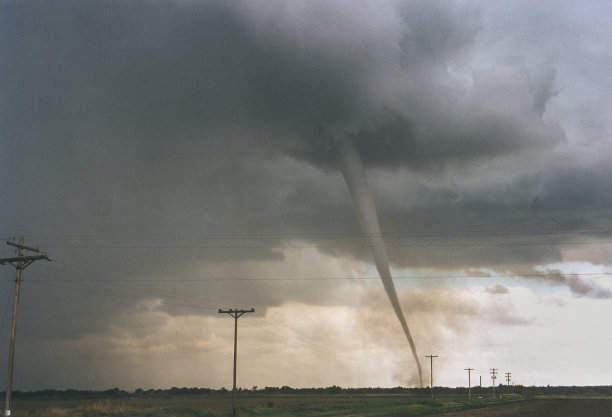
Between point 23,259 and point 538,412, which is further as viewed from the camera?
point 538,412

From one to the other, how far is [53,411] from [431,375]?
311 ft

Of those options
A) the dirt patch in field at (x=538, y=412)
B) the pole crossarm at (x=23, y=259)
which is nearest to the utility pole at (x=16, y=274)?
the pole crossarm at (x=23, y=259)

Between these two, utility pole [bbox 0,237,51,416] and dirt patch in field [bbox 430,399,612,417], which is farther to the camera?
dirt patch in field [bbox 430,399,612,417]

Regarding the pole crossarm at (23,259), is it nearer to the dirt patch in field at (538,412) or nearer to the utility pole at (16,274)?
the utility pole at (16,274)

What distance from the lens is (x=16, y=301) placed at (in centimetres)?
4278

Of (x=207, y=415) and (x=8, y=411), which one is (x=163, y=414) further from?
(x=8, y=411)

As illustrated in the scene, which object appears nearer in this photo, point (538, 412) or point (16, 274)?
point (16, 274)

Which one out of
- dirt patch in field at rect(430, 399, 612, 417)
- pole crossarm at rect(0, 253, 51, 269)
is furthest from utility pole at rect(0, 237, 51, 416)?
dirt patch in field at rect(430, 399, 612, 417)

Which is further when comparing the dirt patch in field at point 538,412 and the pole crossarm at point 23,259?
the dirt patch in field at point 538,412

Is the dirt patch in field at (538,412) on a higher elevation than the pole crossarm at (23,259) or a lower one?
lower

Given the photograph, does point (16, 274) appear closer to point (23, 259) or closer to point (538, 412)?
point (23, 259)

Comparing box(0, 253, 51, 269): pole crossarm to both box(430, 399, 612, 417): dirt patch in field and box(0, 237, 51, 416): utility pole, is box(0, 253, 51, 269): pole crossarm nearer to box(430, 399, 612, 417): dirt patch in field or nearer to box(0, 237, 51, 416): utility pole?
box(0, 237, 51, 416): utility pole

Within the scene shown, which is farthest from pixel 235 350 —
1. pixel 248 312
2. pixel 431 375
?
pixel 431 375

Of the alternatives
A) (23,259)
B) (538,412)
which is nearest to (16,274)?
(23,259)
